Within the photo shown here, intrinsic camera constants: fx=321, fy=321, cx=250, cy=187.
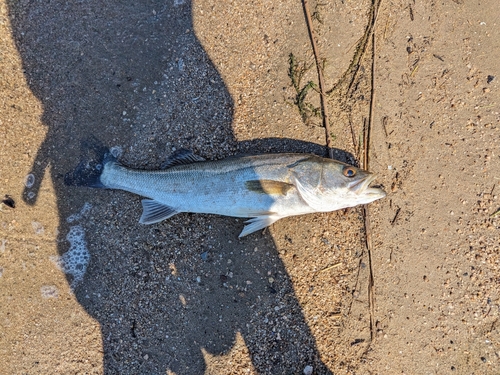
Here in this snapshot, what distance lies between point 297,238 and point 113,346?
10.3 ft

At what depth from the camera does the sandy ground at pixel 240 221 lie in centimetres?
462

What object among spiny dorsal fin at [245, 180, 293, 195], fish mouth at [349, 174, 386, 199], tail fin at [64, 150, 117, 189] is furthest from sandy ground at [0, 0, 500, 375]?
spiny dorsal fin at [245, 180, 293, 195]

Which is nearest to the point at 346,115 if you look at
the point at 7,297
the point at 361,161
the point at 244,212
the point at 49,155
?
the point at 361,161

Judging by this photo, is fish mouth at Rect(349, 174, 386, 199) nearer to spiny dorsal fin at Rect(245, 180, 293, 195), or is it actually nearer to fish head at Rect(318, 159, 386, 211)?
fish head at Rect(318, 159, 386, 211)

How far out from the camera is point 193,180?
4.50 metres

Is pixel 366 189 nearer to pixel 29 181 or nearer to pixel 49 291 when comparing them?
pixel 49 291

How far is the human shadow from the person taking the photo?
15.2 ft

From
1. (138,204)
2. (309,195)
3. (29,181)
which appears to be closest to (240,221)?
(309,195)

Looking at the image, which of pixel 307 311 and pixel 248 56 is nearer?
pixel 307 311

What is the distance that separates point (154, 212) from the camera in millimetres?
4668

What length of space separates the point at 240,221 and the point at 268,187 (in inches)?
30.9

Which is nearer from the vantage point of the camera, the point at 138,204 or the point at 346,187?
the point at 346,187

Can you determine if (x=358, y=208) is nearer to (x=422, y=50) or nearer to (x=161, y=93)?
(x=422, y=50)

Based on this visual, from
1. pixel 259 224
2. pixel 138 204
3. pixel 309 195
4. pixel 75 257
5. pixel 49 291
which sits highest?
pixel 309 195
